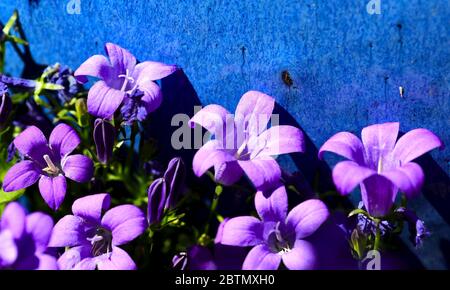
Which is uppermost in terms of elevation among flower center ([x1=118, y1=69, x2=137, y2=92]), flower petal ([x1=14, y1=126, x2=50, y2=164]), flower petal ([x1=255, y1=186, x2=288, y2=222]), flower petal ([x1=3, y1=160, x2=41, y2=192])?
flower center ([x1=118, y1=69, x2=137, y2=92])

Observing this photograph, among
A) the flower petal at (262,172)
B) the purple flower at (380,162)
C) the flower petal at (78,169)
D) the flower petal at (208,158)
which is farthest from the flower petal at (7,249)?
the purple flower at (380,162)

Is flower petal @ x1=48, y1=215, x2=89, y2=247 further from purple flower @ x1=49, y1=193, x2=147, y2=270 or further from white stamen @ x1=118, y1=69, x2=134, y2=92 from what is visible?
white stamen @ x1=118, y1=69, x2=134, y2=92

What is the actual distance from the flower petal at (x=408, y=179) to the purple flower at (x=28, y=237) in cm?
75

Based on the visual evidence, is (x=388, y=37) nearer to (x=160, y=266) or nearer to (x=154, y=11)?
(x=154, y=11)

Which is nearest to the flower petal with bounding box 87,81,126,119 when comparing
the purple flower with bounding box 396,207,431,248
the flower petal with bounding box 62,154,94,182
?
the flower petal with bounding box 62,154,94,182

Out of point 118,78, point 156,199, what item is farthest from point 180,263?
point 118,78

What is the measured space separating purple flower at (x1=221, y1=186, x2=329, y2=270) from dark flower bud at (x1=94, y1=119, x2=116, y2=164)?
14.3 inches

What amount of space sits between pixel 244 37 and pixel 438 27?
0.44 metres

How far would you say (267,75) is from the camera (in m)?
1.52

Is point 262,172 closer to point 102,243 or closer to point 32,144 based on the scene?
point 102,243

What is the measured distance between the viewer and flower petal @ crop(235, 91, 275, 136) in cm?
149

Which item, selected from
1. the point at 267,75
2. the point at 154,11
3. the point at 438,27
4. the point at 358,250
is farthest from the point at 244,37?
the point at 358,250

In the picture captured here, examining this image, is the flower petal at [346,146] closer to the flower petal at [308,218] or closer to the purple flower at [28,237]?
the flower petal at [308,218]

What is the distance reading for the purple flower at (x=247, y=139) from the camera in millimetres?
1409
